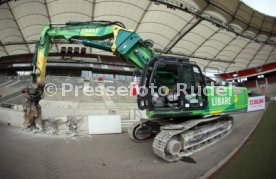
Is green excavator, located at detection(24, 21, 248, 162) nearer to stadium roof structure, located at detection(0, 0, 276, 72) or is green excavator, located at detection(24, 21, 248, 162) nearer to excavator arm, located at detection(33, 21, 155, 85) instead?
excavator arm, located at detection(33, 21, 155, 85)

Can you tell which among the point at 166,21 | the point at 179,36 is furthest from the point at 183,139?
the point at 179,36

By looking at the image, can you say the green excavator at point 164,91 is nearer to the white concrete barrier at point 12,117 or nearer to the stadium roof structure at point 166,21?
the white concrete barrier at point 12,117

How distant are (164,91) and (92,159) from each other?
10.1 ft

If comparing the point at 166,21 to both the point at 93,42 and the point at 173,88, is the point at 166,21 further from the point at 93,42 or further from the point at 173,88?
the point at 173,88

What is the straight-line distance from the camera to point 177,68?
6609 millimetres

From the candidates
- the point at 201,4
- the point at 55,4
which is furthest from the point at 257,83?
the point at 55,4

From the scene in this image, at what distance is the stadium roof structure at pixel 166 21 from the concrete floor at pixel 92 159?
14.9m

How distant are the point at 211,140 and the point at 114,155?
357 cm

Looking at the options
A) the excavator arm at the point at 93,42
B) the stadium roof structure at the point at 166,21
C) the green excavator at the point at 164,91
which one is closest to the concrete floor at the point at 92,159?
the green excavator at the point at 164,91

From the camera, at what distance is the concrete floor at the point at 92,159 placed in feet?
16.0

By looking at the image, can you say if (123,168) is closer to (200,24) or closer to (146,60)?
(146,60)

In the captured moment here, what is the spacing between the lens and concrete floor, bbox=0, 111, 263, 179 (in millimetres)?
4875

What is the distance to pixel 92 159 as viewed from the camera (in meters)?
5.96

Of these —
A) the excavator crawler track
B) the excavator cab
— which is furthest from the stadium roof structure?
the excavator crawler track
